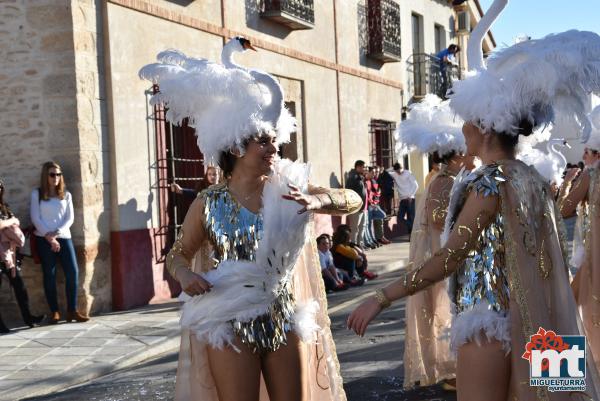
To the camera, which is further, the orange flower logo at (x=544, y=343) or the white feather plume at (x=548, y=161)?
the white feather plume at (x=548, y=161)

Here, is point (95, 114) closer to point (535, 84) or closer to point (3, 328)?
point (3, 328)

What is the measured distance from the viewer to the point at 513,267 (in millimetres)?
3322

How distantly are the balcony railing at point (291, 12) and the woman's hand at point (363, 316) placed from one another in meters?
11.9

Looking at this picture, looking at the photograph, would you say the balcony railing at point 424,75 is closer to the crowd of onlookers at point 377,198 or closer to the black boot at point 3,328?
the crowd of onlookers at point 377,198

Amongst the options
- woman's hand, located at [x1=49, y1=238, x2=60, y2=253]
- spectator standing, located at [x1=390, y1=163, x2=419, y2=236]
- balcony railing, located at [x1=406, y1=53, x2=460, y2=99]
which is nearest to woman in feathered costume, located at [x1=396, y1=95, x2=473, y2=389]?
woman's hand, located at [x1=49, y1=238, x2=60, y2=253]

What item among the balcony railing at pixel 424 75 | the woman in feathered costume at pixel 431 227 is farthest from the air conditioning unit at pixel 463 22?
the woman in feathered costume at pixel 431 227

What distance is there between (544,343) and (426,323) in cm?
293

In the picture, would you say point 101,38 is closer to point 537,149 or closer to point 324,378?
point 537,149

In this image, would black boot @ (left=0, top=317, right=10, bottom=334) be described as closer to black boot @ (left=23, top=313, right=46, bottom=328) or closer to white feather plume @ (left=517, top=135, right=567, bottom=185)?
black boot @ (left=23, top=313, right=46, bottom=328)

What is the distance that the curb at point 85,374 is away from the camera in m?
6.81

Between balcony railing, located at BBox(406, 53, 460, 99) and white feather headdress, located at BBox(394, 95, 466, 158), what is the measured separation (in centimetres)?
1672

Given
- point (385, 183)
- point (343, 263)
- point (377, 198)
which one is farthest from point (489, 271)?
point (385, 183)

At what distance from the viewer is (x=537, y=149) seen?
21.8 feet

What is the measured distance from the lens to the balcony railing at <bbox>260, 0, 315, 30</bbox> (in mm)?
14773
